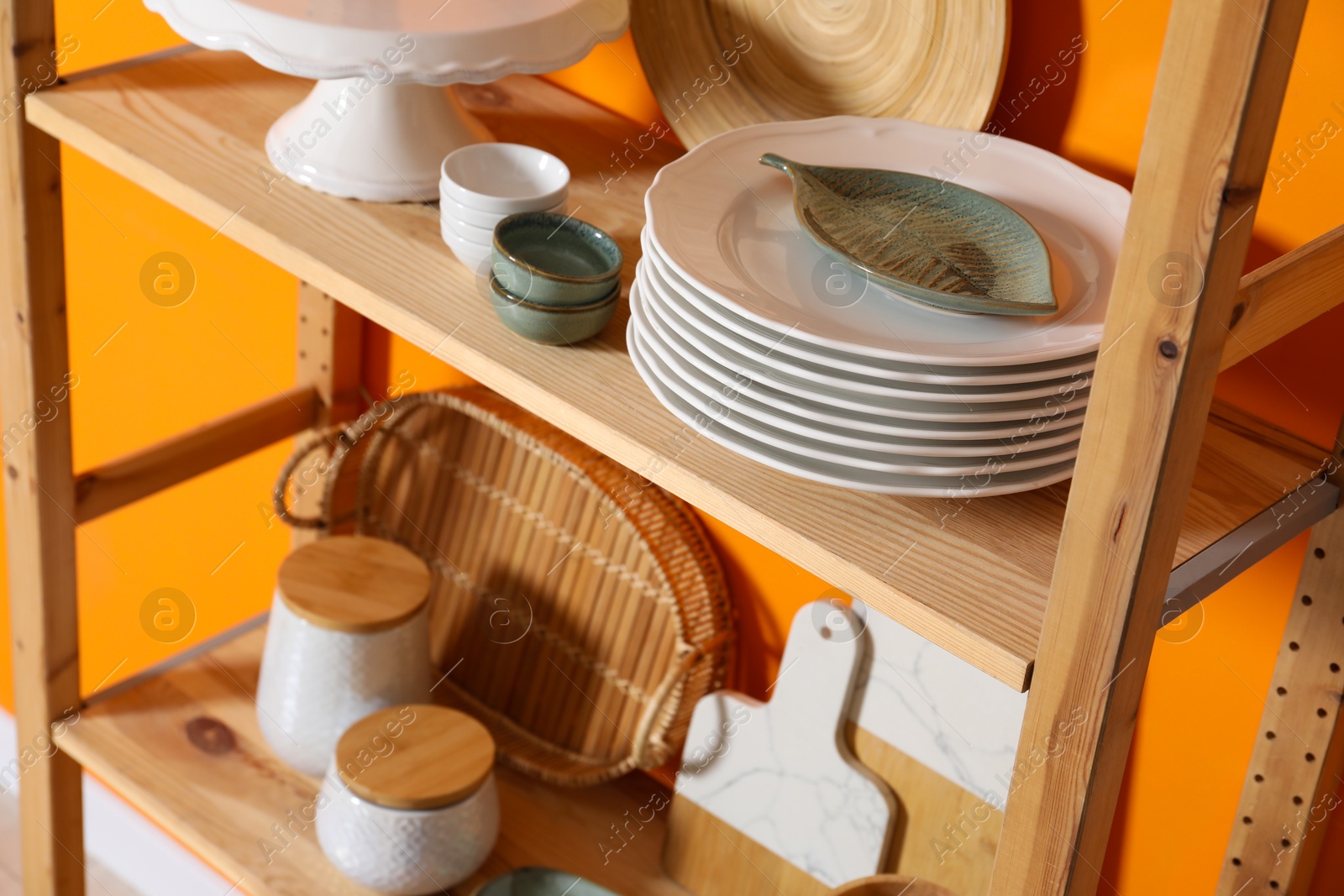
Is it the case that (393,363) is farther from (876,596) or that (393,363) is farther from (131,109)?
(876,596)

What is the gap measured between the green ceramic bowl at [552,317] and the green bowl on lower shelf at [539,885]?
59 cm

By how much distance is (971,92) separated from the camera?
923mm

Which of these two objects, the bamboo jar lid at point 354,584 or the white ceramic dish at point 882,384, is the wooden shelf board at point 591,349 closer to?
the white ceramic dish at point 882,384

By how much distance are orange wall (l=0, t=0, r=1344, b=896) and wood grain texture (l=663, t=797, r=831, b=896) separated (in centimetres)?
16

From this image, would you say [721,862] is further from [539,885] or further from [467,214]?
[467,214]

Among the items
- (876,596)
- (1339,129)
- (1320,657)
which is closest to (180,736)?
(876,596)

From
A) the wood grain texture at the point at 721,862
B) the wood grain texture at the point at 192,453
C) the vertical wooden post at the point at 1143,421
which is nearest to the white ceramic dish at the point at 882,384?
the vertical wooden post at the point at 1143,421

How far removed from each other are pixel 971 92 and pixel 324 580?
80cm

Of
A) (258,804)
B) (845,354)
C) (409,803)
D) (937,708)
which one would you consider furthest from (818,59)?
(258,804)

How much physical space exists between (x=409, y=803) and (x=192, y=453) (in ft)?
1.52

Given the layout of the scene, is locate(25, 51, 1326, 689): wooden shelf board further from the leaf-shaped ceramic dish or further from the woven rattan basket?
the woven rattan basket

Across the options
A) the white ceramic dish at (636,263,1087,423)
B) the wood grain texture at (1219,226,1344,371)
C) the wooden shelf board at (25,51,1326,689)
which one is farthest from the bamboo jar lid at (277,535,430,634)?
the wood grain texture at (1219,226,1344,371)

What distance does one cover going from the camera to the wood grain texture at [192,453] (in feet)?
4.29

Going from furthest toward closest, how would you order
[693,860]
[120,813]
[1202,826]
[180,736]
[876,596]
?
[120,813] < [180,736] < [693,860] < [1202,826] < [876,596]
